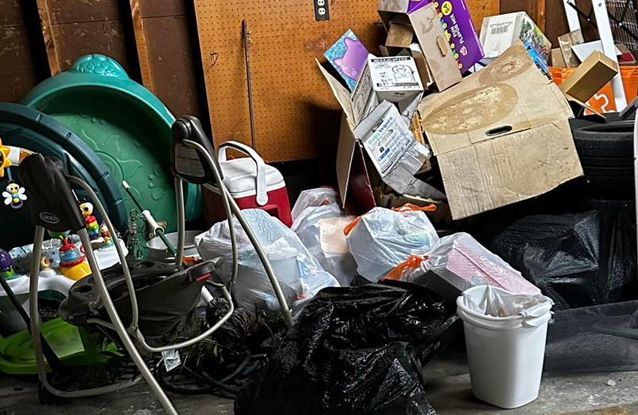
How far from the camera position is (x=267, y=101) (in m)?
2.78

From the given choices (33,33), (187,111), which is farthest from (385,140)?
(33,33)

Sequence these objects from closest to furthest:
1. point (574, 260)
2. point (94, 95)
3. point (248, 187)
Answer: point (574, 260)
point (248, 187)
point (94, 95)

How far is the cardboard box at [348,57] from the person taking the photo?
2.74 m

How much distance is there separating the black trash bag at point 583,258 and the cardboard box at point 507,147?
0.55 ft

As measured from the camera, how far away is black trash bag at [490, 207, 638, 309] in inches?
75.4

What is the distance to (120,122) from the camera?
8.58 feet

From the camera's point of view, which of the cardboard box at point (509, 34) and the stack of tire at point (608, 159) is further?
the cardboard box at point (509, 34)

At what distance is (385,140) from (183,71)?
1008mm

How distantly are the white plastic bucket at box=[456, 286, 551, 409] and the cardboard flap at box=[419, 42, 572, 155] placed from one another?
2.38 feet

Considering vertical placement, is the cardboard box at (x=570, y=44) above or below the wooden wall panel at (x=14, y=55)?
below

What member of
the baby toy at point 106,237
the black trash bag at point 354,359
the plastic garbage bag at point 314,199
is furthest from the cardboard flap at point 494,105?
the baby toy at point 106,237

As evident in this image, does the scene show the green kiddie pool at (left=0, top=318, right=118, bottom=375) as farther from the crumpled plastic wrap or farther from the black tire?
the black tire

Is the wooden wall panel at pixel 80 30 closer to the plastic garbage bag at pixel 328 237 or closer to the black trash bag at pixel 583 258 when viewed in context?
the plastic garbage bag at pixel 328 237

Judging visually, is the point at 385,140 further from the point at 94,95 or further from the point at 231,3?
the point at 94,95
